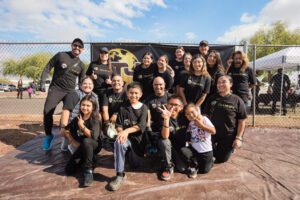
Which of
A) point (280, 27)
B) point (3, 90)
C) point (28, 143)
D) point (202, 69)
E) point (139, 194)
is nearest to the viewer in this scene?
point (139, 194)

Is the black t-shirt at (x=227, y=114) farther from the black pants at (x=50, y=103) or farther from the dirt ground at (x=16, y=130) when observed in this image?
the dirt ground at (x=16, y=130)

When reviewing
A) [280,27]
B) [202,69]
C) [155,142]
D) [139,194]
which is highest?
[280,27]

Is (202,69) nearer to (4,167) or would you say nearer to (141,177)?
(141,177)

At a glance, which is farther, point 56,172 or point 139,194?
point 56,172

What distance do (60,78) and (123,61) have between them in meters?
2.18

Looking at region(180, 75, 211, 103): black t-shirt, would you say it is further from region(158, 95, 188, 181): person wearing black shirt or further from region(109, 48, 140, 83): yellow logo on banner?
region(109, 48, 140, 83): yellow logo on banner

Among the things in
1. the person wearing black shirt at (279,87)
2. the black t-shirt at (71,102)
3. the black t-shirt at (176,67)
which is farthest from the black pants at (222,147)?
the person wearing black shirt at (279,87)

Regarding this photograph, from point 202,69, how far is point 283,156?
6.95 feet

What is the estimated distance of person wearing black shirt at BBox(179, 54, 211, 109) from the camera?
4051 millimetres

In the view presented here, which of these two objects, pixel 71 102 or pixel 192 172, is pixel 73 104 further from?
pixel 192 172

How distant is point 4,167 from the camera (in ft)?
12.0

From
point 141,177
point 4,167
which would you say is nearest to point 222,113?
point 141,177

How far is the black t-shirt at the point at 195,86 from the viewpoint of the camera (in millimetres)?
4117

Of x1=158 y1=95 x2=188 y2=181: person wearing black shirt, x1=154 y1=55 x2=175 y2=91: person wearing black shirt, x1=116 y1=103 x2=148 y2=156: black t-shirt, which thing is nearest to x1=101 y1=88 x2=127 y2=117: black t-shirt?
x1=116 y1=103 x2=148 y2=156: black t-shirt
